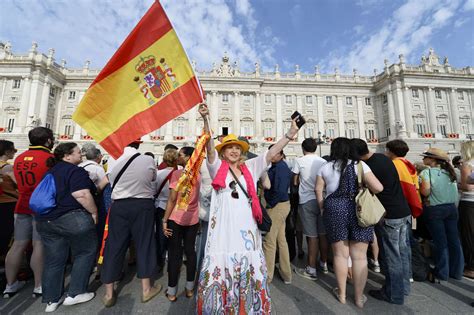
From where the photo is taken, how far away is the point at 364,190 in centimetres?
253

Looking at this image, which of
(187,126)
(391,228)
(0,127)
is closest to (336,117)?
(187,126)

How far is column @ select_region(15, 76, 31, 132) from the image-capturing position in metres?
27.7

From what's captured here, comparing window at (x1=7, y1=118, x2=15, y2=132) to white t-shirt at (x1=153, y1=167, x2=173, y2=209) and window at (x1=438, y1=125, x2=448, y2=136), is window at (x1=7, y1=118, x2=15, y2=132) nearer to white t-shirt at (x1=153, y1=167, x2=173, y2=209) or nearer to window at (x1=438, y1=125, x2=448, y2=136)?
white t-shirt at (x1=153, y1=167, x2=173, y2=209)

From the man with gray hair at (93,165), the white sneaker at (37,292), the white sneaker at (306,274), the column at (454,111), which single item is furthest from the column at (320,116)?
the white sneaker at (37,292)

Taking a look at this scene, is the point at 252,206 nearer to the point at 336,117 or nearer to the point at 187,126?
the point at 187,126

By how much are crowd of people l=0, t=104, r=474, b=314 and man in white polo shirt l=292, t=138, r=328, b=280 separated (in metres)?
0.22

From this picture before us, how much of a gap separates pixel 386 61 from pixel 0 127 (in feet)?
177

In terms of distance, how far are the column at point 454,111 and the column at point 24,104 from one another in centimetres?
5724

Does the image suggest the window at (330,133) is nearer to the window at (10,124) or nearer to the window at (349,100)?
the window at (349,100)

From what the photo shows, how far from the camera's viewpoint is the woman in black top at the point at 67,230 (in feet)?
8.40

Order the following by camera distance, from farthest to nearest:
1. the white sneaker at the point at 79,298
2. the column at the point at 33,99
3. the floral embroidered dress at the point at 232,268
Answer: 1. the column at the point at 33,99
2. the white sneaker at the point at 79,298
3. the floral embroidered dress at the point at 232,268

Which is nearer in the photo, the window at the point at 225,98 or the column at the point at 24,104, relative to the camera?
the column at the point at 24,104

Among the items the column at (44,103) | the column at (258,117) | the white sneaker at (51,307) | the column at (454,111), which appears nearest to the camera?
the white sneaker at (51,307)

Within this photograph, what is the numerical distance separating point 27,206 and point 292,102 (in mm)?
33498
